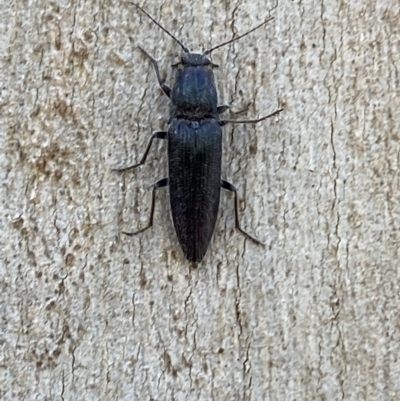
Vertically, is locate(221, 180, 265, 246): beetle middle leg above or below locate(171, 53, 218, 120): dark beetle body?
below

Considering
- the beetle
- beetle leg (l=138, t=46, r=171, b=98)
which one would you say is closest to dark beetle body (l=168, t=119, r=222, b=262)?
the beetle

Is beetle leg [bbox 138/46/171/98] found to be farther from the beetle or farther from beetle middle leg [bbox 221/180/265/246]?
beetle middle leg [bbox 221/180/265/246]

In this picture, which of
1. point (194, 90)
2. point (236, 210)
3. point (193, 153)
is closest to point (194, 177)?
point (193, 153)

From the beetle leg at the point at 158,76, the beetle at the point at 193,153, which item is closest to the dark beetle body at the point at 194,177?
the beetle at the point at 193,153

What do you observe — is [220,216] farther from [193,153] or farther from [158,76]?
[158,76]

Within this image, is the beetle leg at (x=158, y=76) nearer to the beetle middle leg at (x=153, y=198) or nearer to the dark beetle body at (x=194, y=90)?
the dark beetle body at (x=194, y=90)

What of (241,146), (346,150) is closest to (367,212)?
(346,150)
